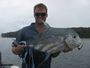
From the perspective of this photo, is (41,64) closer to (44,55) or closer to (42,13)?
(44,55)

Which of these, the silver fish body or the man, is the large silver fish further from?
the man

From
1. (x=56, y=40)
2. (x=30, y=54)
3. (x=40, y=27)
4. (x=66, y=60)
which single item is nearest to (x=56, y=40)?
(x=56, y=40)

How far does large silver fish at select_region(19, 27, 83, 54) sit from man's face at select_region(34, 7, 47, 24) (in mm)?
286

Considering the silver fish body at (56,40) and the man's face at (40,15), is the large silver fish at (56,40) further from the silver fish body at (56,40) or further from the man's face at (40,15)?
the man's face at (40,15)

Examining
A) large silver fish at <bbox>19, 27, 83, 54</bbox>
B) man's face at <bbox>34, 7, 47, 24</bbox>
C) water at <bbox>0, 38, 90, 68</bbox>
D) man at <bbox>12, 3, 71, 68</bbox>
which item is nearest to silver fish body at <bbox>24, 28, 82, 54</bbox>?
large silver fish at <bbox>19, 27, 83, 54</bbox>

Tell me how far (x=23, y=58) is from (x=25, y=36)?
414mm

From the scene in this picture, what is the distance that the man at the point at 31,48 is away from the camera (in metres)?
6.06

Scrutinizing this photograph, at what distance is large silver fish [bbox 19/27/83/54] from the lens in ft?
18.9

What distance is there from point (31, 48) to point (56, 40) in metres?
0.48

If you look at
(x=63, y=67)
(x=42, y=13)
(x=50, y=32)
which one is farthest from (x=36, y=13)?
(x=63, y=67)

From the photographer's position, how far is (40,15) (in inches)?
242

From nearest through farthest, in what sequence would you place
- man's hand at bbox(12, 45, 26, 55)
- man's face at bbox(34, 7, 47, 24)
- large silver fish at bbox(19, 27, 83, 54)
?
1. large silver fish at bbox(19, 27, 83, 54)
2. man's hand at bbox(12, 45, 26, 55)
3. man's face at bbox(34, 7, 47, 24)

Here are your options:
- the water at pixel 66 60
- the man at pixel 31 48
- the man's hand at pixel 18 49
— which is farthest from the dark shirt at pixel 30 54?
the water at pixel 66 60

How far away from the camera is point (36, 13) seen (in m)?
6.20
